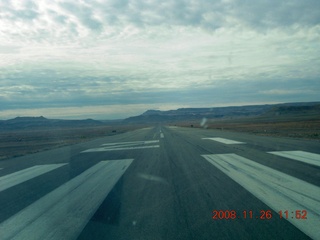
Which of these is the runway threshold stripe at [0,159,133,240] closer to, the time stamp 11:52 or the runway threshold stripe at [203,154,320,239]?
the time stamp 11:52

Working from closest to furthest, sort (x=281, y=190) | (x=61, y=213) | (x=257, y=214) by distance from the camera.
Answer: (x=257, y=214)
(x=61, y=213)
(x=281, y=190)

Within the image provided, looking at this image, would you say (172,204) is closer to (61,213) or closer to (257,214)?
(257,214)

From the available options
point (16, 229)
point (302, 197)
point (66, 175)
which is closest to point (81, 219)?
point (16, 229)

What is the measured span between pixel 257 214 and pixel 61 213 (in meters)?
3.59

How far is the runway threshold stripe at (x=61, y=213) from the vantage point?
4.86m

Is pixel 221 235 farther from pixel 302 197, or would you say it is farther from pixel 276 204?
pixel 302 197

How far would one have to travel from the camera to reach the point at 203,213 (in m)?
5.22

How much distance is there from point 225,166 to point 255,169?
1.08 meters

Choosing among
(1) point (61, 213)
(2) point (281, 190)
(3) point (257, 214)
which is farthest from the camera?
(2) point (281, 190)
